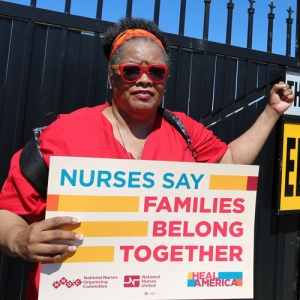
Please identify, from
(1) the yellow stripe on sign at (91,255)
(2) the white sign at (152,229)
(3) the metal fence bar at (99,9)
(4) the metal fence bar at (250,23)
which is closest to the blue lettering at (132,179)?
(2) the white sign at (152,229)

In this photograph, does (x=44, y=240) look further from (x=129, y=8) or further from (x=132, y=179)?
(x=129, y=8)

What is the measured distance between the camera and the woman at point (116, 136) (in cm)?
121

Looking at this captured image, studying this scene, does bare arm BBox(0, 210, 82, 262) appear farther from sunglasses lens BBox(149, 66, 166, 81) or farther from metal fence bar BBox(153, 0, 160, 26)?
metal fence bar BBox(153, 0, 160, 26)

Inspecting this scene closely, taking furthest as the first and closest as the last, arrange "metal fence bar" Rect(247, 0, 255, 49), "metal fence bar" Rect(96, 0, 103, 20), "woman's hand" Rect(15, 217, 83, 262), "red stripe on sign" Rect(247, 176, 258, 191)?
"metal fence bar" Rect(247, 0, 255, 49), "metal fence bar" Rect(96, 0, 103, 20), "red stripe on sign" Rect(247, 176, 258, 191), "woman's hand" Rect(15, 217, 83, 262)

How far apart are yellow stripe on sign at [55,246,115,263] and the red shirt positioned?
0.19 metres

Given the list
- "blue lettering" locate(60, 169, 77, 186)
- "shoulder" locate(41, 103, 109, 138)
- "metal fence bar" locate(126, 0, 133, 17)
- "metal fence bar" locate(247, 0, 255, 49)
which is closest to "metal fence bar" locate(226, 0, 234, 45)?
"metal fence bar" locate(247, 0, 255, 49)

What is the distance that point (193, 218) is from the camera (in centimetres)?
144

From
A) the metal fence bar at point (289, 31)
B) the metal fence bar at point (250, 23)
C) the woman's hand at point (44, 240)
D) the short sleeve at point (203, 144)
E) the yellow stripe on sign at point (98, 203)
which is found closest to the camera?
the woman's hand at point (44, 240)

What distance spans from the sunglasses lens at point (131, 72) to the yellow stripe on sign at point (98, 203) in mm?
438

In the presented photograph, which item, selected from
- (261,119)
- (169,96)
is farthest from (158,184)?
(169,96)

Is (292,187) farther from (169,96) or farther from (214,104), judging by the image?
(169,96)

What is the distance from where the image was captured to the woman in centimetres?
121

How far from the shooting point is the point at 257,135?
1858 millimetres

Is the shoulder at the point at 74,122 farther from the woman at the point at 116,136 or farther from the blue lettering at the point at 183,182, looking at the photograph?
the blue lettering at the point at 183,182
